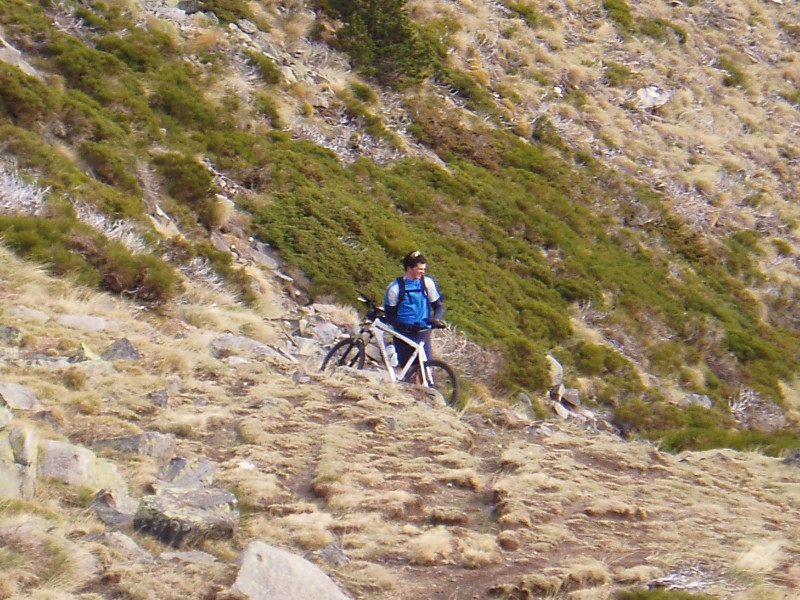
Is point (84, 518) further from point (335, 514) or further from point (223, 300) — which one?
point (223, 300)

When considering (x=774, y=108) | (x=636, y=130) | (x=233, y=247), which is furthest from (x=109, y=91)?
(x=774, y=108)

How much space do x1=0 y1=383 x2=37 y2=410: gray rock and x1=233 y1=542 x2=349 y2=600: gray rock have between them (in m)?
2.38

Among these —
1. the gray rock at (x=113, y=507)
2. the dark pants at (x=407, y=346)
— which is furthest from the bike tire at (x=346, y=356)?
the gray rock at (x=113, y=507)

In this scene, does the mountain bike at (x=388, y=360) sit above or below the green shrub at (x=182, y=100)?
below

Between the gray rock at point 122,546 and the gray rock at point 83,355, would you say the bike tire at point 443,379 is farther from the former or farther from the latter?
the gray rock at point 122,546

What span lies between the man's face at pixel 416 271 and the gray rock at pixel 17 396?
4.47m

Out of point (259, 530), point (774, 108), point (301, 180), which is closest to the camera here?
point (259, 530)

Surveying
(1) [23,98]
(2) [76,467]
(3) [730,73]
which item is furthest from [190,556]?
(3) [730,73]

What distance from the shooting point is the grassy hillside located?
12.3 metres

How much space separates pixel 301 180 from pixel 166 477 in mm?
9840

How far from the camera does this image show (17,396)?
6.41m

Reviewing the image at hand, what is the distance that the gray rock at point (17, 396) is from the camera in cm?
625

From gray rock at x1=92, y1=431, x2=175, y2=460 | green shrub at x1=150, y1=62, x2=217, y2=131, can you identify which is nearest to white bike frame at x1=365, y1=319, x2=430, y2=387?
gray rock at x1=92, y1=431, x2=175, y2=460

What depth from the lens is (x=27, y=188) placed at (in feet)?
34.6
